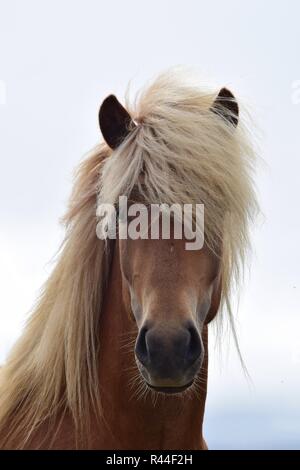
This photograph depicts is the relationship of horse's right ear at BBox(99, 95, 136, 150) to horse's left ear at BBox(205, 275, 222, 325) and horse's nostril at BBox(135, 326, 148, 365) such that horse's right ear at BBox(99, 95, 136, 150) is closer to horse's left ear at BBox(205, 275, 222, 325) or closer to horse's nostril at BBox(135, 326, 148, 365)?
horse's left ear at BBox(205, 275, 222, 325)

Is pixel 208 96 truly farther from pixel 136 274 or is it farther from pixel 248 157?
pixel 136 274

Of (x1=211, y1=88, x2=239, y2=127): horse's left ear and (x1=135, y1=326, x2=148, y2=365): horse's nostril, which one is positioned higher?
(x1=211, y1=88, x2=239, y2=127): horse's left ear

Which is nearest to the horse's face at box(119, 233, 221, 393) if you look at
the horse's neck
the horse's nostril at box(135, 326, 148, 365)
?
the horse's nostril at box(135, 326, 148, 365)

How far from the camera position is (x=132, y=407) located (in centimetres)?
453

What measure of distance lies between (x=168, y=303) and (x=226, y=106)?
1.50 meters

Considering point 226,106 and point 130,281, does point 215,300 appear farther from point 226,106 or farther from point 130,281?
point 226,106

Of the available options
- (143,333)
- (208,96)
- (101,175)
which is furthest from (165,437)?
(208,96)

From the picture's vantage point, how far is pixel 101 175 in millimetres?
4973

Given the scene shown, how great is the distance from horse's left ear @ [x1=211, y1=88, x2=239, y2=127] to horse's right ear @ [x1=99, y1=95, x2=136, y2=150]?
1.75 ft

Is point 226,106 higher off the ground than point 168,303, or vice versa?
point 226,106

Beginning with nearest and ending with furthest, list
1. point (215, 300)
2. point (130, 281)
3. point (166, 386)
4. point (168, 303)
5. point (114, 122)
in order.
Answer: point (166, 386) < point (168, 303) < point (130, 281) < point (215, 300) < point (114, 122)

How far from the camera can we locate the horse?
445cm

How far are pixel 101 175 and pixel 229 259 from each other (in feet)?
3.14

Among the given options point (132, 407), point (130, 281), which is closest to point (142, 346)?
point (130, 281)
